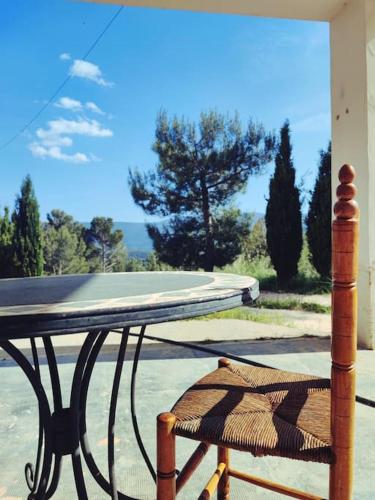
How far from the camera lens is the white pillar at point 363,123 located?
9.49 ft

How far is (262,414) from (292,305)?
4584 mm

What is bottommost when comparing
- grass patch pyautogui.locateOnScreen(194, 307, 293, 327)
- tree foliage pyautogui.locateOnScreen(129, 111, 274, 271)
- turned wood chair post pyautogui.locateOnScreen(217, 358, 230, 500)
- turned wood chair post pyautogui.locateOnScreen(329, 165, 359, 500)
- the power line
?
grass patch pyautogui.locateOnScreen(194, 307, 293, 327)

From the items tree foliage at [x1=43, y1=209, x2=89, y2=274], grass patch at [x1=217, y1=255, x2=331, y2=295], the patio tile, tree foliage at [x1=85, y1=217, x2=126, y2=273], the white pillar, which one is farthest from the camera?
tree foliage at [x1=85, y1=217, x2=126, y2=273]

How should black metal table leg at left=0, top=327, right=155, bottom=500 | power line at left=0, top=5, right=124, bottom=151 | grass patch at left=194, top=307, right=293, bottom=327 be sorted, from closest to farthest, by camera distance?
black metal table leg at left=0, top=327, right=155, bottom=500 < grass patch at left=194, top=307, right=293, bottom=327 < power line at left=0, top=5, right=124, bottom=151

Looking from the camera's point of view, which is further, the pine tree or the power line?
the pine tree

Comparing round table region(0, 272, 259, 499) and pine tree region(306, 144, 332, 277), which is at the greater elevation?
pine tree region(306, 144, 332, 277)

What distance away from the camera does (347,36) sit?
3.10 m

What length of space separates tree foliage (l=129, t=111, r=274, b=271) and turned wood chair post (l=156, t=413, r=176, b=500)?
7564 millimetres

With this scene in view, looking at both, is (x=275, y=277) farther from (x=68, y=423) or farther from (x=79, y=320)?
(x=79, y=320)

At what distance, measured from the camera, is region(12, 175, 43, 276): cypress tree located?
271 inches

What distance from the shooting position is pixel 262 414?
2.68 feet

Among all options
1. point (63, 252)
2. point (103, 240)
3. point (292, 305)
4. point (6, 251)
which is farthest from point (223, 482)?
point (103, 240)

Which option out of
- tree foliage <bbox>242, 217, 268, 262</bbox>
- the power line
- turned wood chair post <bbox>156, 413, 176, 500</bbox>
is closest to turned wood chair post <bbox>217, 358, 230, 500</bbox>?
turned wood chair post <bbox>156, 413, 176, 500</bbox>

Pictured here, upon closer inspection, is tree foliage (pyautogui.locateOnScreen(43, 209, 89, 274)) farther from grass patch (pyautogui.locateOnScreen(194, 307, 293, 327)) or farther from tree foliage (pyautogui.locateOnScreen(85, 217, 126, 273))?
grass patch (pyautogui.locateOnScreen(194, 307, 293, 327))
